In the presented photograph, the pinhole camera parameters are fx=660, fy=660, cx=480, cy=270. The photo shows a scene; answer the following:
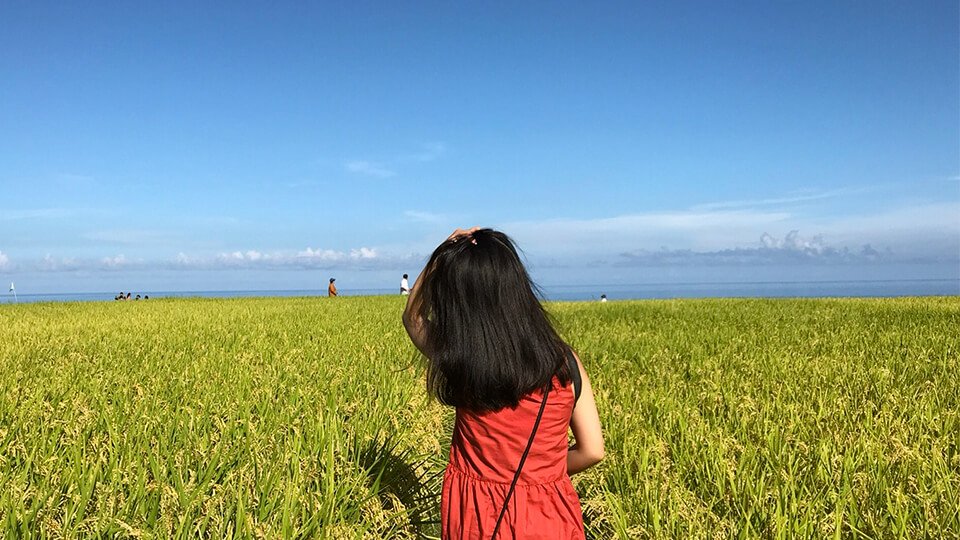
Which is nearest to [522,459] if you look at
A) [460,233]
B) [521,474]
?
[521,474]

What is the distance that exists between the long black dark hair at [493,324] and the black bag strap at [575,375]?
0.06 feet

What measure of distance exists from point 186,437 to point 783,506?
3260mm

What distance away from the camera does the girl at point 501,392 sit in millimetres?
1973

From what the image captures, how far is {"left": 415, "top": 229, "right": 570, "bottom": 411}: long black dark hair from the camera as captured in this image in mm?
1951

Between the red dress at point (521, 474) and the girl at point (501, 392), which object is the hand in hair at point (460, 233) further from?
the red dress at point (521, 474)

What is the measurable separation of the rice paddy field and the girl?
1.23 feet

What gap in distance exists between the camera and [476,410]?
2.11 m

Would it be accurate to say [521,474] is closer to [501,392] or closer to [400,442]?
[501,392]

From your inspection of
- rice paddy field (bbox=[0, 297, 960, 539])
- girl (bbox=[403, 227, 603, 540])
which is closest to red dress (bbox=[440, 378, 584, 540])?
girl (bbox=[403, 227, 603, 540])

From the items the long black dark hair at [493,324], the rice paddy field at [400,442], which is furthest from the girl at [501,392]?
the rice paddy field at [400,442]

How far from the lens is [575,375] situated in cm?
204

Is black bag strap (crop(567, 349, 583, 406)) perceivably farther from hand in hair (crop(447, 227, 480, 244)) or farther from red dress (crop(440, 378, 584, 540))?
hand in hair (crop(447, 227, 480, 244))

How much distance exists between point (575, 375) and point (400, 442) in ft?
8.77

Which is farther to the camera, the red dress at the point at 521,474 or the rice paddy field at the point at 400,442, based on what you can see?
the rice paddy field at the point at 400,442
